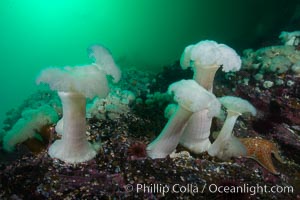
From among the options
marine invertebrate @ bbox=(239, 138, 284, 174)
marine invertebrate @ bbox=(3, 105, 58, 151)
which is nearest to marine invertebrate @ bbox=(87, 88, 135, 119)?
marine invertebrate @ bbox=(3, 105, 58, 151)

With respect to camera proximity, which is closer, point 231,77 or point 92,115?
point 92,115

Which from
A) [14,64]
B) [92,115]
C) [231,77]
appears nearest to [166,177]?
[92,115]

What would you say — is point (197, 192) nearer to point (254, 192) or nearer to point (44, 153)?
point (254, 192)

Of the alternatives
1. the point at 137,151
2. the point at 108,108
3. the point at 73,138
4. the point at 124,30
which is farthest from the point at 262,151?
the point at 124,30

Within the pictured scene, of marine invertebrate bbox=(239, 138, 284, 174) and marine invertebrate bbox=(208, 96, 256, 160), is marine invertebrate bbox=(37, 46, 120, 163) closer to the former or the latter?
marine invertebrate bbox=(208, 96, 256, 160)

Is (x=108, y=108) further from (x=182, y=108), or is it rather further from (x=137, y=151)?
(x=182, y=108)

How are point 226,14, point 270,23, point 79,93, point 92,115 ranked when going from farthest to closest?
point 226,14
point 270,23
point 92,115
point 79,93
